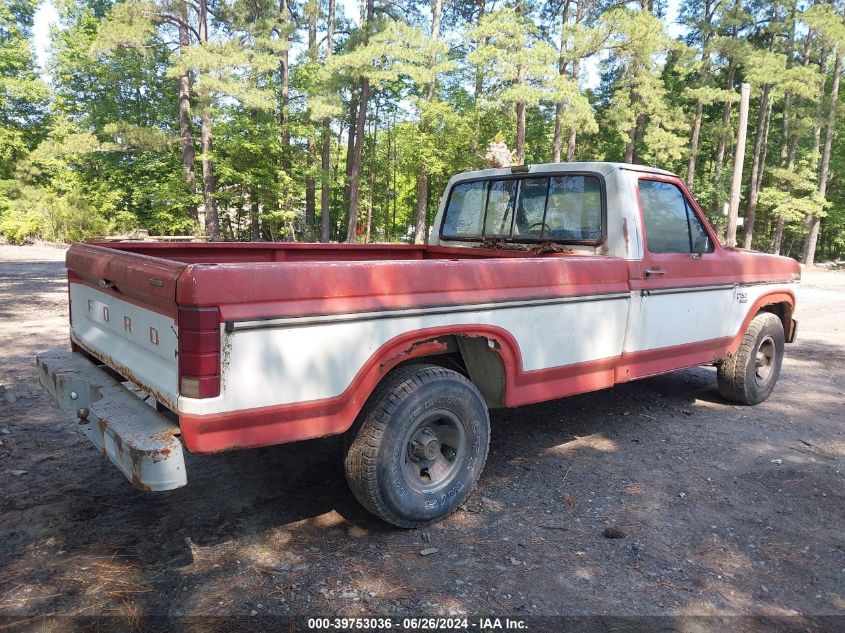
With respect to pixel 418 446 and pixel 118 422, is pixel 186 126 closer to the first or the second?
pixel 118 422

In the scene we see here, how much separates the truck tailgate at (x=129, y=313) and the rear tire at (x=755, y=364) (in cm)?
488

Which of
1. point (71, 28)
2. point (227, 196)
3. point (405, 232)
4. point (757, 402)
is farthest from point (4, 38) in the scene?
point (757, 402)

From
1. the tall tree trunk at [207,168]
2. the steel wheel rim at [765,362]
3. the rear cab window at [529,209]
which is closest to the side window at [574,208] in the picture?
the rear cab window at [529,209]

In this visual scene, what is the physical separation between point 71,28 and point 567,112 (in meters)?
26.2

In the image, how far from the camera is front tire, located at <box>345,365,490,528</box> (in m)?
2.98

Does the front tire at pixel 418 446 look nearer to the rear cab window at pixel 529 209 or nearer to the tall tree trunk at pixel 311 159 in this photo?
the rear cab window at pixel 529 209

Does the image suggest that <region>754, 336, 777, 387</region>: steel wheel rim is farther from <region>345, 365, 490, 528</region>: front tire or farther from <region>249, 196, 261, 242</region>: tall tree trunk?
<region>249, 196, 261, 242</region>: tall tree trunk

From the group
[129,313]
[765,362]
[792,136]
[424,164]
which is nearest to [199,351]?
[129,313]

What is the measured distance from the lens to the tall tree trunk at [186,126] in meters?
23.5

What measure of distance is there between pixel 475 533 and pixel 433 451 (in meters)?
0.49

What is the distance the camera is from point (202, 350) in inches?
92.9

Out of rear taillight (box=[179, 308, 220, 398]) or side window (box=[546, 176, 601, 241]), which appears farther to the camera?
side window (box=[546, 176, 601, 241])

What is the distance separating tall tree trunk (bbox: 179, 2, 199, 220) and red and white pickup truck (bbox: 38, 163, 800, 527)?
2256 cm

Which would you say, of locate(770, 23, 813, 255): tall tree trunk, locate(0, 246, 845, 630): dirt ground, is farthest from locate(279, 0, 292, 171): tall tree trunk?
locate(770, 23, 813, 255): tall tree trunk
